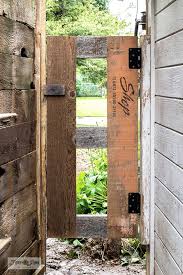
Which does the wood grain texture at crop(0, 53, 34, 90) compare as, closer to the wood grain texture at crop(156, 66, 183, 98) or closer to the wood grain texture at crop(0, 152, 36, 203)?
the wood grain texture at crop(0, 152, 36, 203)

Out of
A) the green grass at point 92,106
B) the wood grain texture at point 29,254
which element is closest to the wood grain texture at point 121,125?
the wood grain texture at point 29,254

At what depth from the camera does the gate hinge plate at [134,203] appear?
3.23 meters

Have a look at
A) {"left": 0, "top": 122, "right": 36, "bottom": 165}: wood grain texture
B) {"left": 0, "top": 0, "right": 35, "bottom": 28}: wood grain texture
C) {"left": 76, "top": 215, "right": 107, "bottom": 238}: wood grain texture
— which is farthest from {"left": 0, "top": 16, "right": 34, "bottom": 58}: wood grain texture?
{"left": 76, "top": 215, "right": 107, "bottom": 238}: wood grain texture

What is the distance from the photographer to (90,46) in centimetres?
321

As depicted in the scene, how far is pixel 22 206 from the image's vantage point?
2.65 meters

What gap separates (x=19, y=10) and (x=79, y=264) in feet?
7.16

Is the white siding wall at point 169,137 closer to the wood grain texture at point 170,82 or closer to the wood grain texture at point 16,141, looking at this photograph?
the wood grain texture at point 170,82

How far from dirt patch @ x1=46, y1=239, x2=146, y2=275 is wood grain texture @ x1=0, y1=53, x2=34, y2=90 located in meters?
1.67

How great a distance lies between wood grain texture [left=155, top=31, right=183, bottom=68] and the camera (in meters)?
2.30

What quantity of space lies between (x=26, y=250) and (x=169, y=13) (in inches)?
55.4

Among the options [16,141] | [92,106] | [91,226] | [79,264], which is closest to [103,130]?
[91,226]

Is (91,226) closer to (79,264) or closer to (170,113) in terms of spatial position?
(79,264)

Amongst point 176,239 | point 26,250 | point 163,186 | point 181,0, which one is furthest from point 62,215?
point 181,0

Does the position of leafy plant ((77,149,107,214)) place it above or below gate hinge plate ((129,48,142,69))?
below
